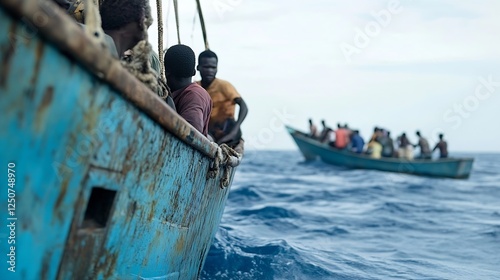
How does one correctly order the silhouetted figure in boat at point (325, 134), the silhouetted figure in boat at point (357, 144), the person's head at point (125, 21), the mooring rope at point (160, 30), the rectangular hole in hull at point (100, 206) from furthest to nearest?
the silhouetted figure in boat at point (325, 134) < the silhouetted figure in boat at point (357, 144) < the mooring rope at point (160, 30) < the person's head at point (125, 21) < the rectangular hole in hull at point (100, 206)

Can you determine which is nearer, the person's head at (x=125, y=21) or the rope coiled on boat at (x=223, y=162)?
the person's head at (x=125, y=21)

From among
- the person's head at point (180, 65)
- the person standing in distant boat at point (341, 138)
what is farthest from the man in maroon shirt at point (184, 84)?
the person standing in distant boat at point (341, 138)

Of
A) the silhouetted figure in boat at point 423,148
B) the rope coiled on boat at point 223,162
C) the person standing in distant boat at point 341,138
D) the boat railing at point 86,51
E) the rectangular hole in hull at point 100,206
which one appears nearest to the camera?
the boat railing at point 86,51

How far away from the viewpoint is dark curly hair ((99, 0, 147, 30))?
8.66 feet

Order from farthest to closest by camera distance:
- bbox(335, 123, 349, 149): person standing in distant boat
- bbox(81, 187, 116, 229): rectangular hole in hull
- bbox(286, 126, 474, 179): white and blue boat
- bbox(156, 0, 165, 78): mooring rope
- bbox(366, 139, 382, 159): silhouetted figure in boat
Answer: bbox(335, 123, 349, 149): person standing in distant boat < bbox(366, 139, 382, 159): silhouetted figure in boat < bbox(286, 126, 474, 179): white and blue boat < bbox(156, 0, 165, 78): mooring rope < bbox(81, 187, 116, 229): rectangular hole in hull

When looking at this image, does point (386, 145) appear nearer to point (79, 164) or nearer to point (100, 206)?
point (100, 206)

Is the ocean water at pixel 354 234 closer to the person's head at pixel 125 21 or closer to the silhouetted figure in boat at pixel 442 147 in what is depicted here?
the person's head at pixel 125 21

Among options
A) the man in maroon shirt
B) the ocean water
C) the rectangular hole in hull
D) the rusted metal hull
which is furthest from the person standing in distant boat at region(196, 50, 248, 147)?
the rectangular hole in hull

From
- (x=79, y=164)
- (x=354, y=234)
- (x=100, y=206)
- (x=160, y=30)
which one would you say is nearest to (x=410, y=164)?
(x=354, y=234)

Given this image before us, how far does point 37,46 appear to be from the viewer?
1678mm

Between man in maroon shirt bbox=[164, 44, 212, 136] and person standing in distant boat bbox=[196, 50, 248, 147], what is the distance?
75.5 inches

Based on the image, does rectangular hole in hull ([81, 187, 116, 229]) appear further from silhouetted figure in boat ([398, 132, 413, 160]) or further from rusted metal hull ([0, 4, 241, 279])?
silhouetted figure in boat ([398, 132, 413, 160])

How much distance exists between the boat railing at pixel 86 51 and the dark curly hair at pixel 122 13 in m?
0.57

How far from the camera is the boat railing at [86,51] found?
1.62 metres
